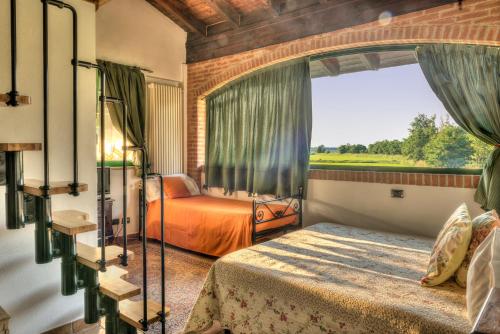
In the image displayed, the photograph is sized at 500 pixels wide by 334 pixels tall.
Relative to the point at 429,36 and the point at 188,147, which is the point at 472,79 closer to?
the point at 429,36

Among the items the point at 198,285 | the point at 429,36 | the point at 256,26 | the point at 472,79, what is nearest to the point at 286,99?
the point at 256,26

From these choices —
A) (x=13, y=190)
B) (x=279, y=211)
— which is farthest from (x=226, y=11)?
(x=13, y=190)

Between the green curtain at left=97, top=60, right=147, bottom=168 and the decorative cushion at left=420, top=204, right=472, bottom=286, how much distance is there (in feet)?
11.9

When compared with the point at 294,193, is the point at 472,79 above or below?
above

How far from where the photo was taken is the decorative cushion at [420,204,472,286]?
1905mm

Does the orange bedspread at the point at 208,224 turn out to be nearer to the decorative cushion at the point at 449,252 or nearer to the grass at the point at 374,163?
the grass at the point at 374,163

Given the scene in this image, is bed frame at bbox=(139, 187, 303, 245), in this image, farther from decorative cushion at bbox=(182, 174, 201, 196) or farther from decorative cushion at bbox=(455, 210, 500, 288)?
decorative cushion at bbox=(455, 210, 500, 288)

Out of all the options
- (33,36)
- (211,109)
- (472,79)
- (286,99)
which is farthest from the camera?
(211,109)

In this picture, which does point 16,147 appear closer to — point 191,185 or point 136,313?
point 136,313

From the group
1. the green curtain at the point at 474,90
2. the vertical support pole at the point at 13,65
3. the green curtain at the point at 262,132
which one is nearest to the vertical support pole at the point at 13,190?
the vertical support pole at the point at 13,65

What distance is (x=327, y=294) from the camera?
192 cm

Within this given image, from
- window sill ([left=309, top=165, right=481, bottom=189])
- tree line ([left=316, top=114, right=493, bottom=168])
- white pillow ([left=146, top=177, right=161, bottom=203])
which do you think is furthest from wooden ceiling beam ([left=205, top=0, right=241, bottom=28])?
tree line ([left=316, top=114, right=493, bottom=168])

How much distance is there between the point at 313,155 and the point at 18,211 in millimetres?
3477

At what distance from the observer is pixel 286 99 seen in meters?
4.50
